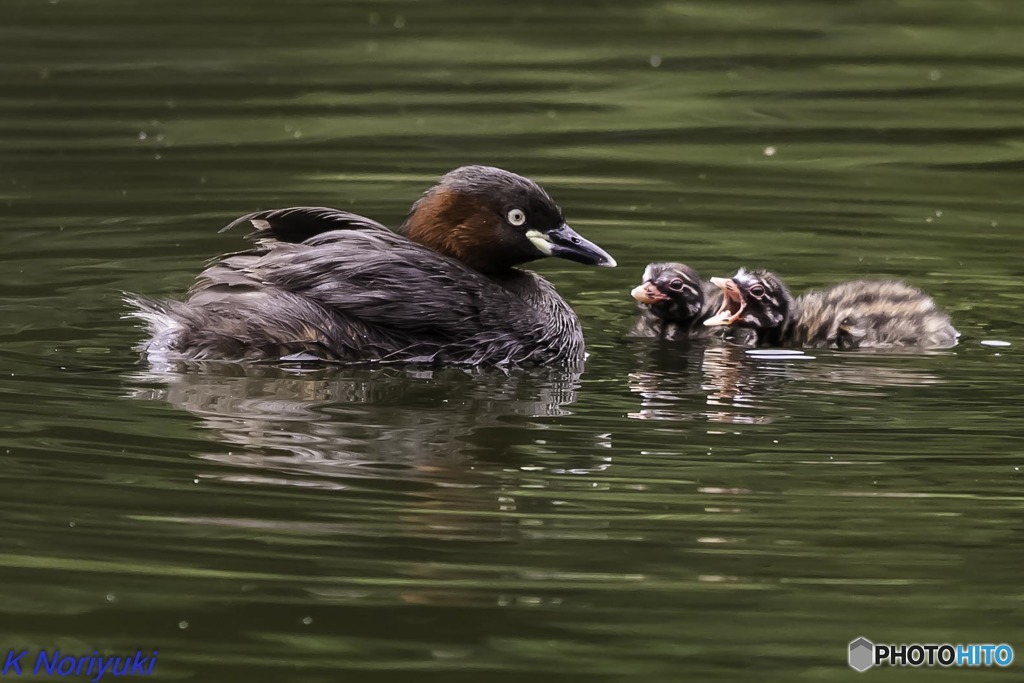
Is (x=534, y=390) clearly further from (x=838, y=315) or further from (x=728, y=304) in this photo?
(x=838, y=315)

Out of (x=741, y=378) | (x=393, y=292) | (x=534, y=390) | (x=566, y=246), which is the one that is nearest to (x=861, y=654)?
(x=534, y=390)

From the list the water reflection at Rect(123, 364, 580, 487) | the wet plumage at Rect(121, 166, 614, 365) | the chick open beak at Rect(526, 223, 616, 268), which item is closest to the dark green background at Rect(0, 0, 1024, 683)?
the water reflection at Rect(123, 364, 580, 487)

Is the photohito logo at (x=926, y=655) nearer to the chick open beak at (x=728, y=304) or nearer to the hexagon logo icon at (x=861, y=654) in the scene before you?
the hexagon logo icon at (x=861, y=654)

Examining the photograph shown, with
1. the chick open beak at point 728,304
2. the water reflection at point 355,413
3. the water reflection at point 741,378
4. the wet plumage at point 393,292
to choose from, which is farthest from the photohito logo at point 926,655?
the chick open beak at point 728,304

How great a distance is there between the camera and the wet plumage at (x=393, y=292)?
24.2 feet

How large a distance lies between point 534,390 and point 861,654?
281cm

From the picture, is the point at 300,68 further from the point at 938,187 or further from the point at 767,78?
the point at 938,187

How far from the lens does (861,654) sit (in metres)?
4.58

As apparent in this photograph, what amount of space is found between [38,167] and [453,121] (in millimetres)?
2461

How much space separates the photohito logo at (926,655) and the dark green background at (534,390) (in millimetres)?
47

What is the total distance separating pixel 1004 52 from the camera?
1338 centimetres

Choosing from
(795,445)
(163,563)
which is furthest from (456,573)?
(795,445)

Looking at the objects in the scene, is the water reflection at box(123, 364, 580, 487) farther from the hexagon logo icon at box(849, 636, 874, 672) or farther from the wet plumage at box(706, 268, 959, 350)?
the hexagon logo icon at box(849, 636, 874, 672)

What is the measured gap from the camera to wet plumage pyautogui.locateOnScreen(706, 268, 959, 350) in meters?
7.96
